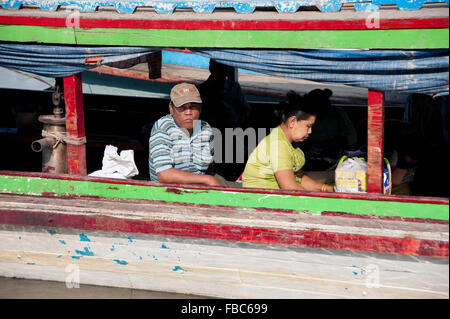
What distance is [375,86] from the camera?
3463 mm

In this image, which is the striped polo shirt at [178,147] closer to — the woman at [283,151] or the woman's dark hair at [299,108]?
the woman at [283,151]

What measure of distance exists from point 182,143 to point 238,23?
3.47 ft

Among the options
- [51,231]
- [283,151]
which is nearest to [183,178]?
[283,151]

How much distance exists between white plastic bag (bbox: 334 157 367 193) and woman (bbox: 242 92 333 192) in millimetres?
264

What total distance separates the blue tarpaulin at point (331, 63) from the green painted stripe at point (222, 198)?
0.77 metres

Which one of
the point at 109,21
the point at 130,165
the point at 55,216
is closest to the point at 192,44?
the point at 109,21

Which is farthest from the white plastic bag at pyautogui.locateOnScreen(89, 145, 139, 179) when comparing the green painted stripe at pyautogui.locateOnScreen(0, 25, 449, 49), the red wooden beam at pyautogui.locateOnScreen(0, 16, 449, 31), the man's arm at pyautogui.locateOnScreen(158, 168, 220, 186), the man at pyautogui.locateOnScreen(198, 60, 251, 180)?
the man at pyautogui.locateOnScreen(198, 60, 251, 180)

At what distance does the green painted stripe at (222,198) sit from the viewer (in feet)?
11.8

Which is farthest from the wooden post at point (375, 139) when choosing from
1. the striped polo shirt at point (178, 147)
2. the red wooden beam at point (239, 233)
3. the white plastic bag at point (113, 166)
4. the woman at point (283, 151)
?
the white plastic bag at point (113, 166)

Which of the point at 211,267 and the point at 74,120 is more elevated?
the point at 74,120

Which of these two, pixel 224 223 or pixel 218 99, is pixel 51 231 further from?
pixel 218 99

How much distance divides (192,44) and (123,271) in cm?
179

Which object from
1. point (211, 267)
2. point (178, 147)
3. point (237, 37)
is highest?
point (237, 37)

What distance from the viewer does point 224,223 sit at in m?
3.77
